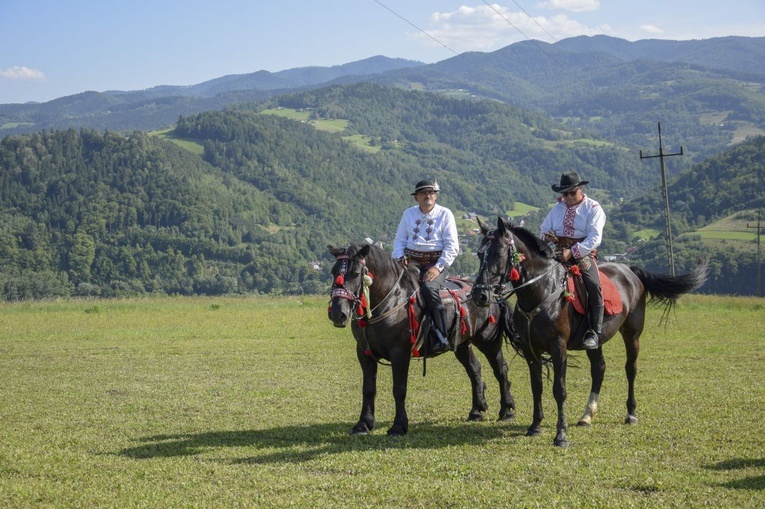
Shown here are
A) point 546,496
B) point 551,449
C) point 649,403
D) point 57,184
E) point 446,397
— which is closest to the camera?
point 546,496

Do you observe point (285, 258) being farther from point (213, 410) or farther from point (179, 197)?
point (213, 410)

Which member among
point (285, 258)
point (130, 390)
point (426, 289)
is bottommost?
point (285, 258)

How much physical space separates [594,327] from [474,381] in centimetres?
197

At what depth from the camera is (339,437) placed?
10.6 m

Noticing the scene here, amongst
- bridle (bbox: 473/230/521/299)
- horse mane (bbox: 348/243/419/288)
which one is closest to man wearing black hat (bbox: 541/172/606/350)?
bridle (bbox: 473/230/521/299)

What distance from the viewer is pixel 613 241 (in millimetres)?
124312

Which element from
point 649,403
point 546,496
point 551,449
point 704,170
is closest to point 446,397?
point 649,403

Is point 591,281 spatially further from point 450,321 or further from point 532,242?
point 450,321

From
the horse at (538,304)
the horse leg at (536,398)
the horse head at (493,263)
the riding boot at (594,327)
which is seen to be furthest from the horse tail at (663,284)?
the horse head at (493,263)

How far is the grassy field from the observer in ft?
25.7

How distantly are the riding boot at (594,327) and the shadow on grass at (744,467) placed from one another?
7.94ft

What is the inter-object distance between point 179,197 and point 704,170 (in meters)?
99.9

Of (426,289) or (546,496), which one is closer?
(546,496)

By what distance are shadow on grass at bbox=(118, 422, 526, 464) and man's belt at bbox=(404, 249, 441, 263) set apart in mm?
2322
